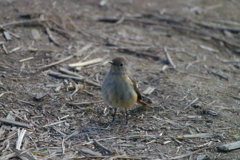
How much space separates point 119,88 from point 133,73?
66.2 inches

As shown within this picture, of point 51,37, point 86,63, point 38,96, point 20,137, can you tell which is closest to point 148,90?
point 86,63

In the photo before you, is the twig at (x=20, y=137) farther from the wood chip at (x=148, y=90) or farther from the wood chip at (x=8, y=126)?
the wood chip at (x=148, y=90)

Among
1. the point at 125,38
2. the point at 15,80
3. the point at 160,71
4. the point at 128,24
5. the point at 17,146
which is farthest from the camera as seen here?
the point at 128,24

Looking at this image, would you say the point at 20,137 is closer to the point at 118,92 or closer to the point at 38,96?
the point at 38,96

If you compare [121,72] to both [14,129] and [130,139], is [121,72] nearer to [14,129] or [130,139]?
[130,139]

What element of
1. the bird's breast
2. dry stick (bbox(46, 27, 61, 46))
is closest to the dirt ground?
dry stick (bbox(46, 27, 61, 46))

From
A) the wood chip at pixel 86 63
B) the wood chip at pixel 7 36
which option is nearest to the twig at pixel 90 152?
the wood chip at pixel 86 63

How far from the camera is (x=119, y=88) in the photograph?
17.5 ft

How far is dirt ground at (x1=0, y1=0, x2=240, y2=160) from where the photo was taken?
4691 millimetres

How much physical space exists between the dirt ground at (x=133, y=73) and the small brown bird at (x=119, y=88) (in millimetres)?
393

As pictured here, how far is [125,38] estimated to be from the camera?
332 inches

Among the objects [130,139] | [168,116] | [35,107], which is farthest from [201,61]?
[35,107]

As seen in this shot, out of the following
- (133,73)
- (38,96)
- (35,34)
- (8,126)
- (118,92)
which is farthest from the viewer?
(35,34)

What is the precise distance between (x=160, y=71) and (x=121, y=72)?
187 cm
